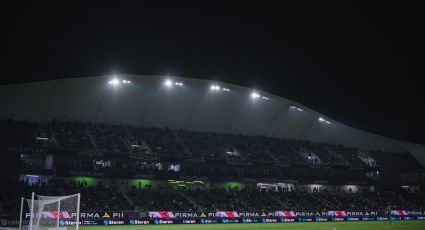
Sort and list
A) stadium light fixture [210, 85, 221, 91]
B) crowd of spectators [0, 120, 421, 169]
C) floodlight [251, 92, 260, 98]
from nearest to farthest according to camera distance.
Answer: crowd of spectators [0, 120, 421, 169] < stadium light fixture [210, 85, 221, 91] < floodlight [251, 92, 260, 98]

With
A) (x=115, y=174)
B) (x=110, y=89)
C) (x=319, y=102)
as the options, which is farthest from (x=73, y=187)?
(x=319, y=102)

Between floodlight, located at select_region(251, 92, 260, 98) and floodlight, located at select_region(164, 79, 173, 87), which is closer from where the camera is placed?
floodlight, located at select_region(164, 79, 173, 87)

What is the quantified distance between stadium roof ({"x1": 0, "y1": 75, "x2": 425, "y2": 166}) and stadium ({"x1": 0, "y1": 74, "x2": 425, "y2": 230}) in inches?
6.1

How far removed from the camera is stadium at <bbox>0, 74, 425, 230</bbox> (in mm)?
44406

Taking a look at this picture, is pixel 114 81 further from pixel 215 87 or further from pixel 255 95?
pixel 255 95

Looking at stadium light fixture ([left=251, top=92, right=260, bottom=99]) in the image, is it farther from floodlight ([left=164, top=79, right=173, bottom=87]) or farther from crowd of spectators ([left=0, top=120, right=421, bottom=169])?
floodlight ([left=164, top=79, right=173, bottom=87])

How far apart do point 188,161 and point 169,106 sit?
25.2 ft

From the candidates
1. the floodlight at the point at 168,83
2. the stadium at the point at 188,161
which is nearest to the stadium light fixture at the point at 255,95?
the stadium at the point at 188,161

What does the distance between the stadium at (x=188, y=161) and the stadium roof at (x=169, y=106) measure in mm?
156

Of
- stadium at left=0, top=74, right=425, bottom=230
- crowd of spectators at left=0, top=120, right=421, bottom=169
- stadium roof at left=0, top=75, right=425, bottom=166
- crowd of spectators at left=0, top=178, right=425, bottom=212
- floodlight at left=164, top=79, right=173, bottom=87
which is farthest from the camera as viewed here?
floodlight at left=164, top=79, right=173, bottom=87

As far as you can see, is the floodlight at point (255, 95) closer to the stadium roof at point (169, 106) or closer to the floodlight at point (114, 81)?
the stadium roof at point (169, 106)

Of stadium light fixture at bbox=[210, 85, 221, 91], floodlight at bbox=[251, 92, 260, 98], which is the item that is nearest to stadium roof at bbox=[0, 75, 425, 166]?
floodlight at bbox=[251, 92, 260, 98]

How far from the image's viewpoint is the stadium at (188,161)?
1748 inches

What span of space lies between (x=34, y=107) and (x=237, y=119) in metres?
26.7
